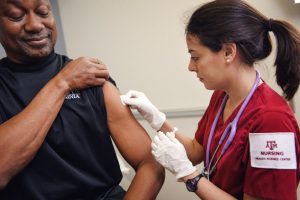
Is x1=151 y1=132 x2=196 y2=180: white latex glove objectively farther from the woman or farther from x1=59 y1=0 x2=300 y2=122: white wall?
x1=59 y1=0 x2=300 y2=122: white wall

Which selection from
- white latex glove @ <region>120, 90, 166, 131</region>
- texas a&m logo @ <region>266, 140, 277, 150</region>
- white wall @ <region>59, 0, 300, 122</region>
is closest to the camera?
texas a&m logo @ <region>266, 140, 277, 150</region>

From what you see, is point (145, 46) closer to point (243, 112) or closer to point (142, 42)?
point (142, 42)

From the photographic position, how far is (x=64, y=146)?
1.19 m

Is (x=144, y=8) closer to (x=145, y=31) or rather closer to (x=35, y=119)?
(x=145, y=31)

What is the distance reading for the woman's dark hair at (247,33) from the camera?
115 cm

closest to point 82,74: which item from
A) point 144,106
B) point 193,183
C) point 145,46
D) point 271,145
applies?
point 144,106

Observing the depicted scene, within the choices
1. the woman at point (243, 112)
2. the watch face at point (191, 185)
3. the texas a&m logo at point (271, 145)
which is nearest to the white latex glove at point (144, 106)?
the woman at point (243, 112)

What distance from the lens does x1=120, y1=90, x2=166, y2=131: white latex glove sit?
136cm

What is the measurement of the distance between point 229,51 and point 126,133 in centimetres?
49

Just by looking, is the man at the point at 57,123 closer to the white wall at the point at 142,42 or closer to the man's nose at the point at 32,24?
the man's nose at the point at 32,24

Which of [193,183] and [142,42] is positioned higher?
[142,42]

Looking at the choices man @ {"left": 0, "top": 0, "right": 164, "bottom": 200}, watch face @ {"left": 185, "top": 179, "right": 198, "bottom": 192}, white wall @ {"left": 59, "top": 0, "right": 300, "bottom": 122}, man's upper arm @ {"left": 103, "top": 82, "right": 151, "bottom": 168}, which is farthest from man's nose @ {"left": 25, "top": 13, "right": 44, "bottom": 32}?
white wall @ {"left": 59, "top": 0, "right": 300, "bottom": 122}

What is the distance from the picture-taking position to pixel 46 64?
1300mm

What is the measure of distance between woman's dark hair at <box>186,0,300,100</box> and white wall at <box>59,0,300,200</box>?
807 mm
